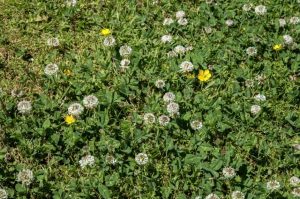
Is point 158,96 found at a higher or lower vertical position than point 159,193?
higher

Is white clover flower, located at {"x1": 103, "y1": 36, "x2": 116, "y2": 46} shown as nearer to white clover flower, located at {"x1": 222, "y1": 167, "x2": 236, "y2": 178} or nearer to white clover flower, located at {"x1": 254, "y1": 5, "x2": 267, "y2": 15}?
white clover flower, located at {"x1": 254, "y1": 5, "x2": 267, "y2": 15}

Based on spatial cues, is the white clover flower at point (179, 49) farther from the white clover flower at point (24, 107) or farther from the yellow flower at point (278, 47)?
the white clover flower at point (24, 107)

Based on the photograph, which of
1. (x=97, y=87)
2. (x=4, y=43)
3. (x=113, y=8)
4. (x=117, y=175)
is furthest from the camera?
(x=113, y=8)

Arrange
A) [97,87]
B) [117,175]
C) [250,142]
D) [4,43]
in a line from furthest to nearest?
1. [4,43]
2. [97,87]
3. [250,142]
4. [117,175]

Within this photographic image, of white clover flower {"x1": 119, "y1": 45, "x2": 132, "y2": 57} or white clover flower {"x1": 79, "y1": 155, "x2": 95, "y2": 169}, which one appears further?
white clover flower {"x1": 119, "y1": 45, "x2": 132, "y2": 57}

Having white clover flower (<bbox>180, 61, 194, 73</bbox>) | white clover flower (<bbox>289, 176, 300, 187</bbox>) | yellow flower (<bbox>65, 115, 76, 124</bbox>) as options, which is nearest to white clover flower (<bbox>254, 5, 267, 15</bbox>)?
white clover flower (<bbox>180, 61, 194, 73</bbox>)

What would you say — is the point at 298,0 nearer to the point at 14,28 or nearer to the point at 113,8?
the point at 113,8

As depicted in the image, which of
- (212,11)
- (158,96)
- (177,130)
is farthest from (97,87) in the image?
(212,11)
